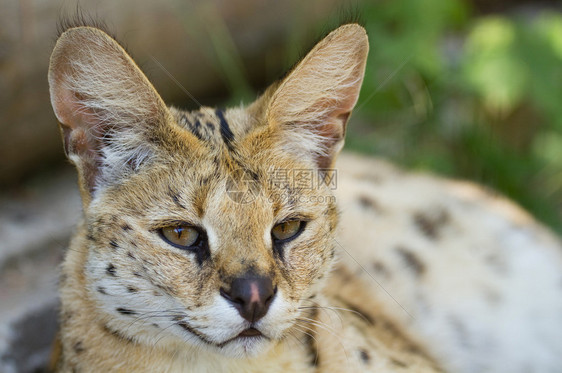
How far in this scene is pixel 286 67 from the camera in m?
4.31

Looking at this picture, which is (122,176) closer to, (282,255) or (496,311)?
(282,255)

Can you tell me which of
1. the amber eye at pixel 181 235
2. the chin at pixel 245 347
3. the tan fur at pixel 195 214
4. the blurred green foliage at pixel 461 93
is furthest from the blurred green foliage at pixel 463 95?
the chin at pixel 245 347

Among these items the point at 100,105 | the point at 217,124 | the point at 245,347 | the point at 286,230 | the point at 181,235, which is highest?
the point at 100,105

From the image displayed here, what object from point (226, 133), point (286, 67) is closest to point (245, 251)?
point (226, 133)

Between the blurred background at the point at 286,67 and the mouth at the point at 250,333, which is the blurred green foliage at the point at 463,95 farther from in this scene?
the mouth at the point at 250,333

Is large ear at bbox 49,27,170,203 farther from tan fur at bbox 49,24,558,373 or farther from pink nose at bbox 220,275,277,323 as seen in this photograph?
pink nose at bbox 220,275,277,323

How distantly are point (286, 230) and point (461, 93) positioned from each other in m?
3.38

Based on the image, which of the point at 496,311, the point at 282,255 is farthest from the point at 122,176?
the point at 496,311

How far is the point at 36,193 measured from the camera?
4.77 m

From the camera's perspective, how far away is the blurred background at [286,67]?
13.6ft

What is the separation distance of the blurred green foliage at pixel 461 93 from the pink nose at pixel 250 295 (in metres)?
2.71

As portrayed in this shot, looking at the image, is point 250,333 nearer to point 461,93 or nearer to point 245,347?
point 245,347

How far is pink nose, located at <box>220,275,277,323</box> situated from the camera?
2.12 m

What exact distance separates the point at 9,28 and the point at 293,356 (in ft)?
8.24
